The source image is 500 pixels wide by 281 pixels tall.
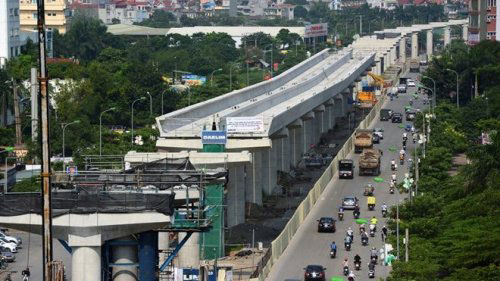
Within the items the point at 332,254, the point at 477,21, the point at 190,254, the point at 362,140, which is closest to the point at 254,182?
the point at 332,254

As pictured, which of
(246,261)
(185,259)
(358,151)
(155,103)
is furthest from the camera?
(155,103)

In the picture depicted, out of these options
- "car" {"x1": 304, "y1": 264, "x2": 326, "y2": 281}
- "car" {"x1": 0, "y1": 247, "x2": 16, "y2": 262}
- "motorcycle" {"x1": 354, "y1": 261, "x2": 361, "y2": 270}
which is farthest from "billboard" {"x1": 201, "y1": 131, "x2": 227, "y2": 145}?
"car" {"x1": 304, "y1": 264, "x2": 326, "y2": 281}

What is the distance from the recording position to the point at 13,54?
172 m

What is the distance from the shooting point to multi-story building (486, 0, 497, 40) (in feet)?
626

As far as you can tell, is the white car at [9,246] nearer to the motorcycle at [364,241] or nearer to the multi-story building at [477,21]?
the motorcycle at [364,241]

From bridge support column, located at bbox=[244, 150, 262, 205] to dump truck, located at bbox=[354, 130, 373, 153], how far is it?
23.5 m

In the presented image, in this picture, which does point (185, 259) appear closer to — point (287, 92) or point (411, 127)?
point (287, 92)

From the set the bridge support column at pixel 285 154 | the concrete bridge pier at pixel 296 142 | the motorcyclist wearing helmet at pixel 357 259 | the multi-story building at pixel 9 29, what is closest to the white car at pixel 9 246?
the motorcyclist wearing helmet at pixel 357 259

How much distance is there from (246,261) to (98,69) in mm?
78949

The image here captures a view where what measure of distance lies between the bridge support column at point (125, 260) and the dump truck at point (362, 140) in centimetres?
8350

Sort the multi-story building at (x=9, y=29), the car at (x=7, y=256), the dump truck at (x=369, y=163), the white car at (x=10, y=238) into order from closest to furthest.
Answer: the car at (x=7, y=256) → the white car at (x=10, y=238) → the dump truck at (x=369, y=163) → the multi-story building at (x=9, y=29)

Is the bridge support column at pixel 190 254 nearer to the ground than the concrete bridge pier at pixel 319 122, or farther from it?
farther from it

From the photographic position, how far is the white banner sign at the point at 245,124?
90.2 meters

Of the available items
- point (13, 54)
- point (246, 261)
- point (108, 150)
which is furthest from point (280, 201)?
point (13, 54)
